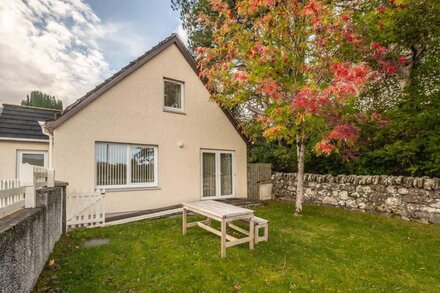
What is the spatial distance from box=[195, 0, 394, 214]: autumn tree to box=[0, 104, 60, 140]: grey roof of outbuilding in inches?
370

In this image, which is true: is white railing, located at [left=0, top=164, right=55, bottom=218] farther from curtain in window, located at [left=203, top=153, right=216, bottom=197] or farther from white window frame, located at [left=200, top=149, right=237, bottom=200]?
curtain in window, located at [left=203, top=153, right=216, bottom=197]

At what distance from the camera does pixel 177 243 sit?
20.5ft

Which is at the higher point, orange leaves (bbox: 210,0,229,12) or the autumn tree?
orange leaves (bbox: 210,0,229,12)

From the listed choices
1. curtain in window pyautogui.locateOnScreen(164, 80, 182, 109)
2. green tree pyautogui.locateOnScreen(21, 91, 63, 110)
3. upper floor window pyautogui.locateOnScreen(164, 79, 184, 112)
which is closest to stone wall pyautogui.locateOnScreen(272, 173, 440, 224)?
upper floor window pyautogui.locateOnScreen(164, 79, 184, 112)

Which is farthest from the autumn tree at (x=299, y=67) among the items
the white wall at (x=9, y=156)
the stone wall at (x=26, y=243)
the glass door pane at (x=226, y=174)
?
the white wall at (x=9, y=156)

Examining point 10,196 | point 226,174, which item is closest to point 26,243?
point 10,196

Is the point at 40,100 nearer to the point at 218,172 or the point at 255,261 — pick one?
the point at 218,172

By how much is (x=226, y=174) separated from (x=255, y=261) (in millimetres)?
7254

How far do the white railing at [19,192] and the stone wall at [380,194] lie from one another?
10.4 meters

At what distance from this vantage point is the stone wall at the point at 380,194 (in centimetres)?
797

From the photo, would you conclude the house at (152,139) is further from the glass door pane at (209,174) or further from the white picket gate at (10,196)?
the white picket gate at (10,196)

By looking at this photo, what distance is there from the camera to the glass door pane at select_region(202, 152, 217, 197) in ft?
37.9

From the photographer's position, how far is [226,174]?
12.4m

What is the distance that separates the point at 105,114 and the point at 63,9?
6.56m
